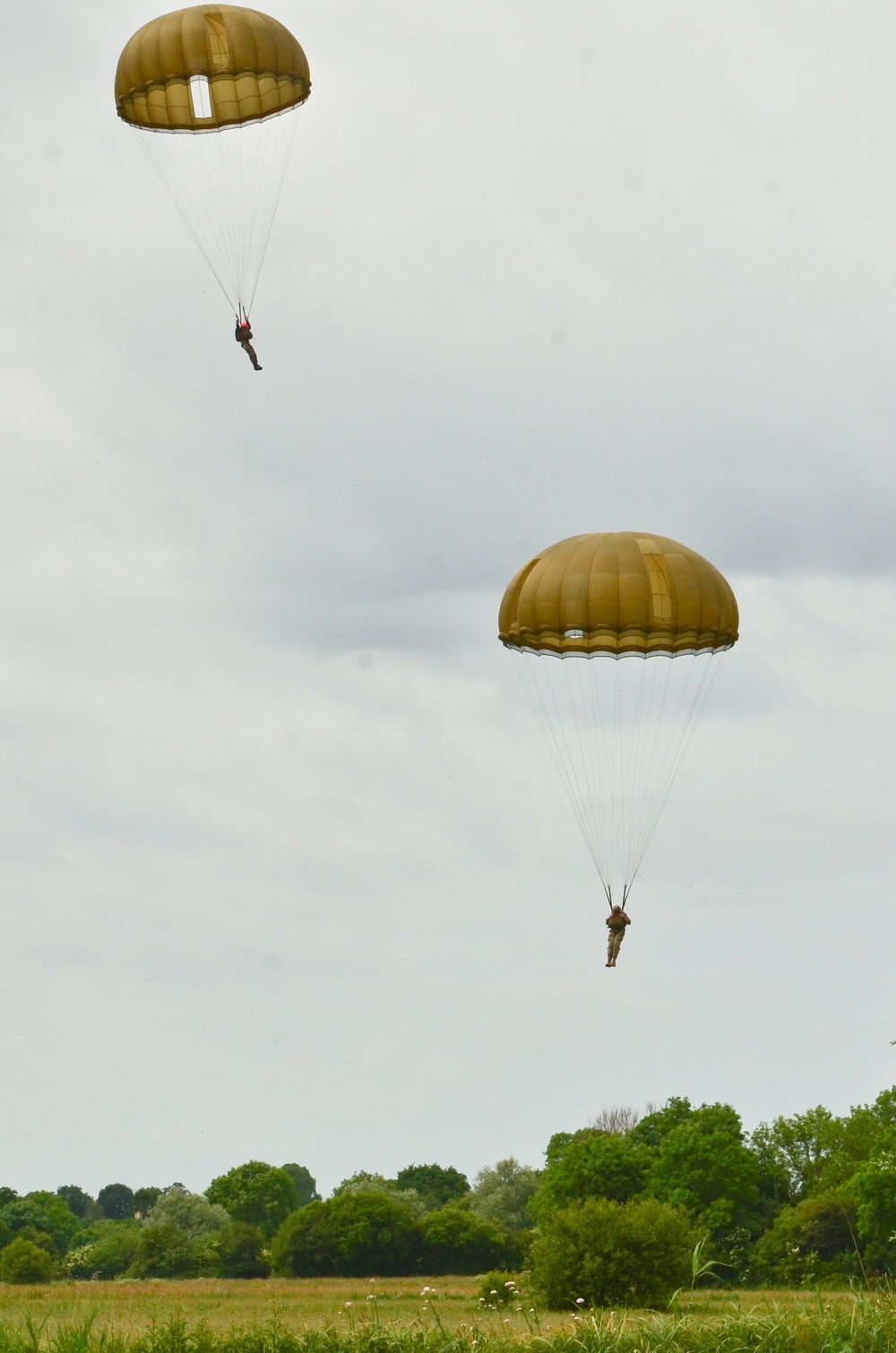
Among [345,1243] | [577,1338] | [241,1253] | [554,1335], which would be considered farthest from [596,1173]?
[577,1338]

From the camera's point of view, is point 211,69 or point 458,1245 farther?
point 458,1245

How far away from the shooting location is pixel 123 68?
122ft

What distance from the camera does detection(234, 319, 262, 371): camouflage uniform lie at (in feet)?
123

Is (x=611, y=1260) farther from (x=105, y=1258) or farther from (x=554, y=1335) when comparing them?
(x=105, y=1258)

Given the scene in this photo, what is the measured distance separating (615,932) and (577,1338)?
1471cm

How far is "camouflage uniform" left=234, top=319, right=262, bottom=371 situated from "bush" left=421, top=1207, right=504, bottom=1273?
55679 millimetres

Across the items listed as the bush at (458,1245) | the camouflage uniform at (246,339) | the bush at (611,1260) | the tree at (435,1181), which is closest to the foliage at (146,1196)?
the tree at (435,1181)

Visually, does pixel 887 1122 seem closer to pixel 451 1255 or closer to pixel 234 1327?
pixel 451 1255

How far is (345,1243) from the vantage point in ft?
258

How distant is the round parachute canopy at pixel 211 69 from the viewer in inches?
1427

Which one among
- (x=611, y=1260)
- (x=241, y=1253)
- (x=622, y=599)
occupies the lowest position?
(x=611, y=1260)

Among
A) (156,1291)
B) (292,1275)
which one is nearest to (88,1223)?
(292,1275)

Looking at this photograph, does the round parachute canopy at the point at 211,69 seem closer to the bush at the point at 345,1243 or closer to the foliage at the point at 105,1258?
the bush at the point at 345,1243

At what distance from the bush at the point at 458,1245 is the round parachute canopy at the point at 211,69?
193 feet
